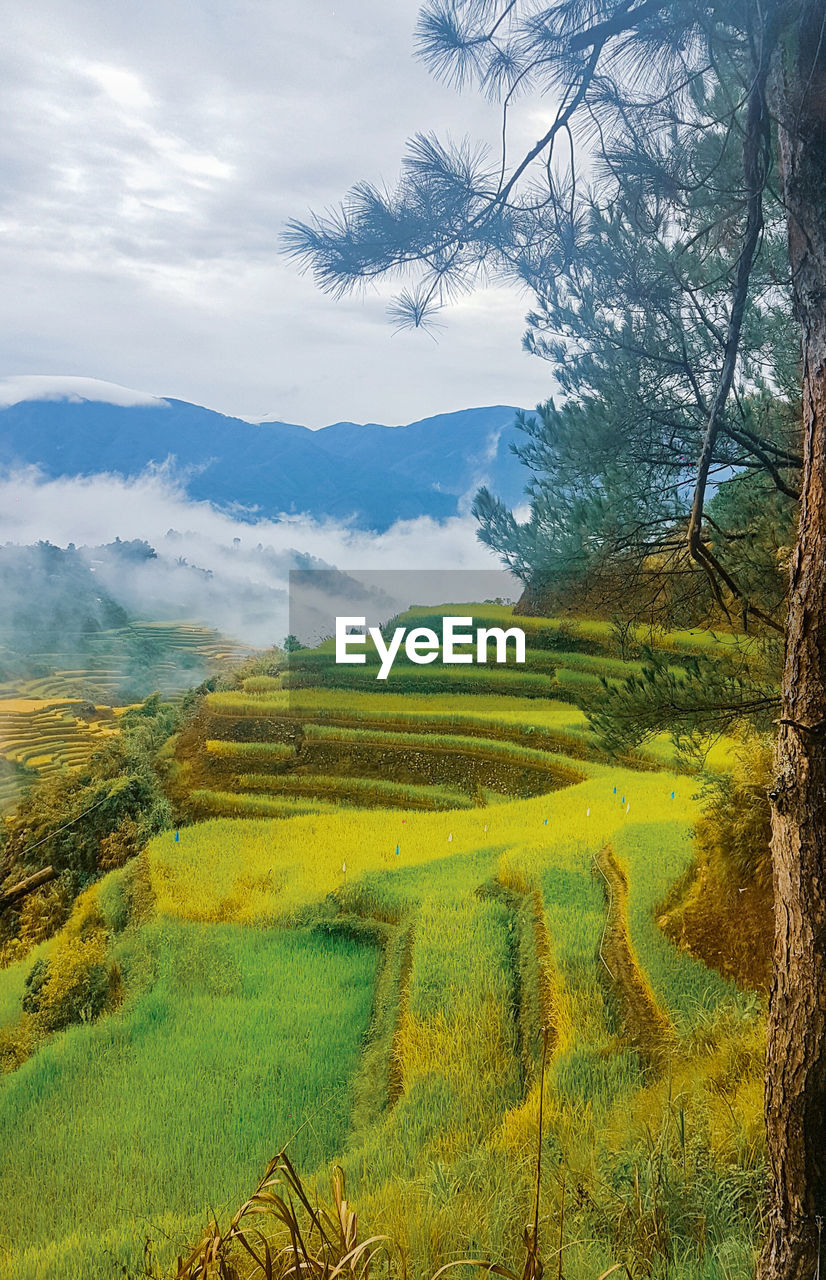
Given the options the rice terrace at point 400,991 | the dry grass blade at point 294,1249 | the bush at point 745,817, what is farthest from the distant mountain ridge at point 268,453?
the dry grass blade at point 294,1249

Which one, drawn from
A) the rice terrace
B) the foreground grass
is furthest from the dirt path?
the foreground grass

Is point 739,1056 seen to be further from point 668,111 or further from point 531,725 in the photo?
point 668,111

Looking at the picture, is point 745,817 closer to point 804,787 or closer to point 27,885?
point 804,787

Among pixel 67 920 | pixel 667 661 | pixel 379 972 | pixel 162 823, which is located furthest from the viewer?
pixel 162 823

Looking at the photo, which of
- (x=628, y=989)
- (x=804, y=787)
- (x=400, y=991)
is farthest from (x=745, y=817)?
(x=400, y=991)

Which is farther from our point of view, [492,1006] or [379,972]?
[379,972]

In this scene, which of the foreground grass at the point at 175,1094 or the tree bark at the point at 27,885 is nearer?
the foreground grass at the point at 175,1094

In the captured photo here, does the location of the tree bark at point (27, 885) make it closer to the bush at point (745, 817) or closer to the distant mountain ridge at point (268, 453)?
the distant mountain ridge at point (268, 453)

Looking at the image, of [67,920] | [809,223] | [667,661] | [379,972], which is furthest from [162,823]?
[809,223]
